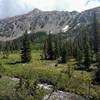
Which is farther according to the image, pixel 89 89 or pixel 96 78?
pixel 96 78

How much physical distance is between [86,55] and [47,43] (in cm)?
4964

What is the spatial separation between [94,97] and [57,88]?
10512 mm

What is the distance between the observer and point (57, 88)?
2938 inches

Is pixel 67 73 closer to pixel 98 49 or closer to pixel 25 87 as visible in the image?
pixel 98 49

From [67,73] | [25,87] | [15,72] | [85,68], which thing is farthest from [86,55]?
[25,87]

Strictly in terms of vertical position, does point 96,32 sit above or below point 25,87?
above

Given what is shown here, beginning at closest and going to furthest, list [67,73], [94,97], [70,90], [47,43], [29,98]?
[29,98] → [94,97] → [70,90] → [67,73] → [47,43]

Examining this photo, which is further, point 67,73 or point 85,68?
point 85,68

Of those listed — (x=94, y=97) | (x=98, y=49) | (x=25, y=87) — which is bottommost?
(x=94, y=97)

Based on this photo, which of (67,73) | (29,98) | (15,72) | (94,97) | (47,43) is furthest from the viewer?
(47,43)

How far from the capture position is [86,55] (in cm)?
11206

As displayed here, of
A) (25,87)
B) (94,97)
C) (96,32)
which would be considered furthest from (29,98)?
(96,32)

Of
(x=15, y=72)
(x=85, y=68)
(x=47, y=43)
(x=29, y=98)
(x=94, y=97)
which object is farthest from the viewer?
(x=47, y=43)

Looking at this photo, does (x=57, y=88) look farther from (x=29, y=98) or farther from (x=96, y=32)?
(x=29, y=98)
